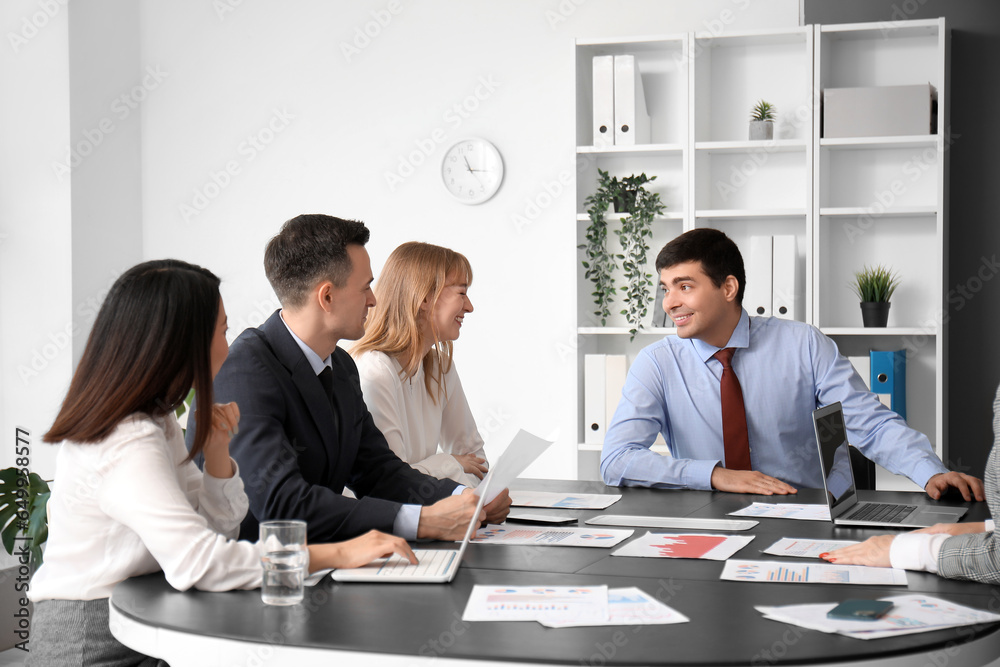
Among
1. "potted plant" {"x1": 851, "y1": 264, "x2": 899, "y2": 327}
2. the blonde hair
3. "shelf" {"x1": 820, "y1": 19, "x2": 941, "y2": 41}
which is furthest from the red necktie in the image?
"shelf" {"x1": 820, "y1": 19, "x2": 941, "y2": 41}

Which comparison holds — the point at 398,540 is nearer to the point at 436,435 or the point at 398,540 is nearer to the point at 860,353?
the point at 436,435

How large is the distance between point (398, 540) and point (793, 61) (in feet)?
10.5

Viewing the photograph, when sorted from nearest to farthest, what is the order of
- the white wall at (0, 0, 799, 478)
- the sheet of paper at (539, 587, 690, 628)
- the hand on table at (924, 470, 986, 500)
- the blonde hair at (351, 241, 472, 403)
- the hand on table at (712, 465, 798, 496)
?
the sheet of paper at (539, 587, 690, 628), the hand on table at (924, 470, 986, 500), the hand on table at (712, 465, 798, 496), the blonde hair at (351, 241, 472, 403), the white wall at (0, 0, 799, 478)

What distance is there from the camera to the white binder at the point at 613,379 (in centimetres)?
400

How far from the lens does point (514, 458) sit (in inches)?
65.8

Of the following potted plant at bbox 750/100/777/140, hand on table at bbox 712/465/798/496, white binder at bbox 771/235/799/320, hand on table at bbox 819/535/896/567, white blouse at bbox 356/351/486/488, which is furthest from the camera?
potted plant at bbox 750/100/777/140

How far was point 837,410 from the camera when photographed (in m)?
2.08

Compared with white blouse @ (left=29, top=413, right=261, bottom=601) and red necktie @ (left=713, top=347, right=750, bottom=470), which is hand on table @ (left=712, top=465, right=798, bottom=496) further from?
white blouse @ (left=29, top=413, right=261, bottom=601)

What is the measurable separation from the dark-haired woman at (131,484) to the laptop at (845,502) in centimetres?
91

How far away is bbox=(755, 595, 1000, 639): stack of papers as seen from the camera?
1212mm

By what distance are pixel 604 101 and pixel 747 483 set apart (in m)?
2.17

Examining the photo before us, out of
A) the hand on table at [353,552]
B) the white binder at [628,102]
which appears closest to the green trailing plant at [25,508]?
the hand on table at [353,552]

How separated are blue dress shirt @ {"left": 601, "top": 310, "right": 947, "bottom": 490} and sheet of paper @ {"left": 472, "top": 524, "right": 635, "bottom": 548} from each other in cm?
70

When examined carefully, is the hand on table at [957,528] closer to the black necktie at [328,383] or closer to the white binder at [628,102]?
the black necktie at [328,383]
